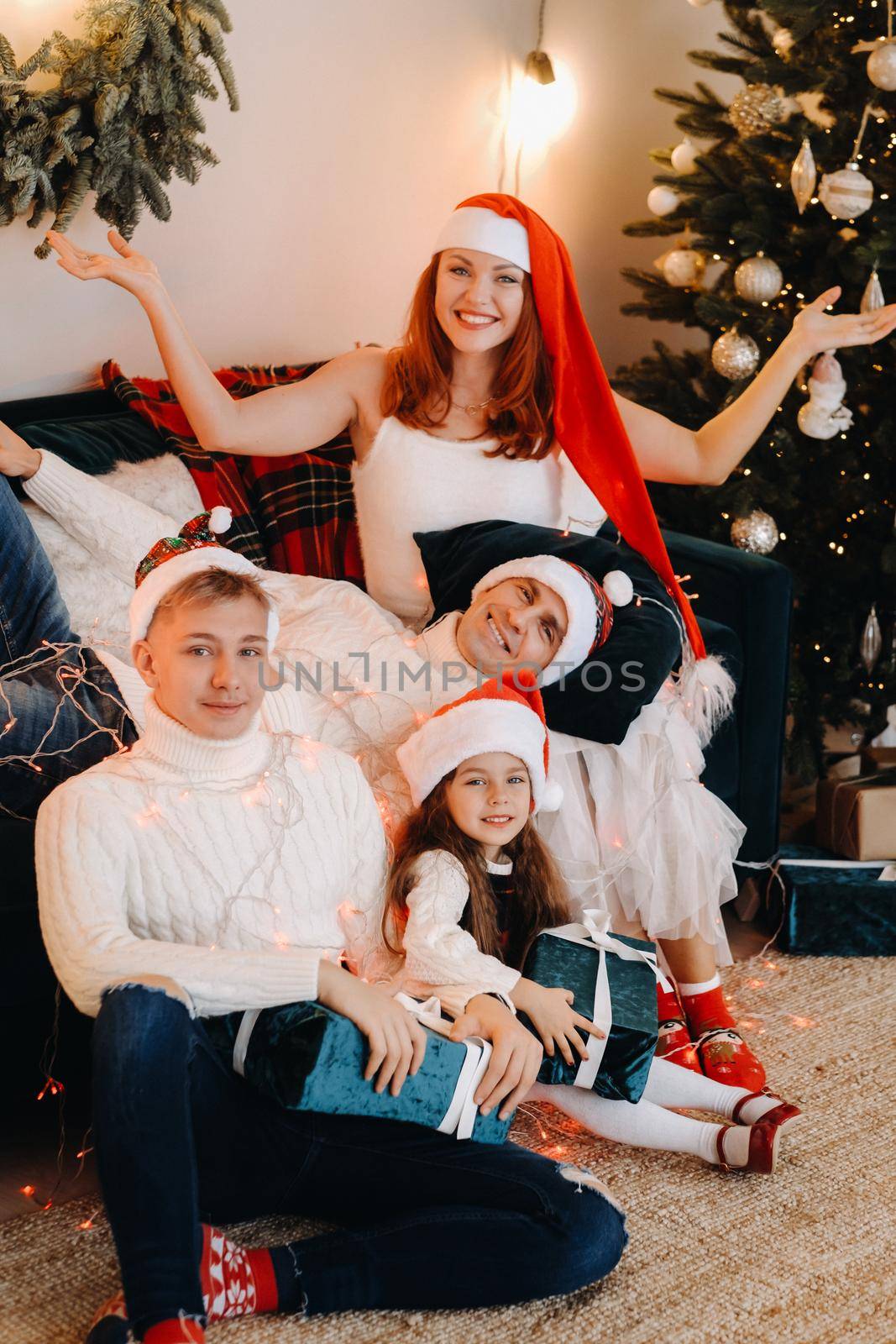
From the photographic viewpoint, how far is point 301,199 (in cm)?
290

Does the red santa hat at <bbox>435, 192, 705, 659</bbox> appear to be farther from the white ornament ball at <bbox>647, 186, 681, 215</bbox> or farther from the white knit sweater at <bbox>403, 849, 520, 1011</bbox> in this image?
the white knit sweater at <bbox>403, 849, 520, 1011</bbox>

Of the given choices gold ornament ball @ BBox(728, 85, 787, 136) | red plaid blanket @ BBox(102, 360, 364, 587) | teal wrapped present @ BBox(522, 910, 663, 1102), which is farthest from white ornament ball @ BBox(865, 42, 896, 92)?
teal wrapped present @ BBox(522, 910, 663, 1102)

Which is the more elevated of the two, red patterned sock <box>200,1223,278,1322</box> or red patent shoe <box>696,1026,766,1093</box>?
red patent shoe <box>696,1026,766,1093</box>

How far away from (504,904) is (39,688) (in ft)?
2.43

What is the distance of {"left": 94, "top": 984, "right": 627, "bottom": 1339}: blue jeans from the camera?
1349 millimetres

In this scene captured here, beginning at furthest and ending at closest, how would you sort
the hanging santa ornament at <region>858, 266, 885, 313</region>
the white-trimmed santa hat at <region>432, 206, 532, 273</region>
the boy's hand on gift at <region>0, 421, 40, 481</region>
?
the hanging santa ornament at <region>858, 266, 885, 313</region>, the white-trimmed santa hat at <region>432, 206, 532, 273</region>, the boy's hand on gift at <region>0, 421, 40, 481</region>

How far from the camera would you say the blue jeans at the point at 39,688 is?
1.77 meters

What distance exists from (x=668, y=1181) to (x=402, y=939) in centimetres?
49

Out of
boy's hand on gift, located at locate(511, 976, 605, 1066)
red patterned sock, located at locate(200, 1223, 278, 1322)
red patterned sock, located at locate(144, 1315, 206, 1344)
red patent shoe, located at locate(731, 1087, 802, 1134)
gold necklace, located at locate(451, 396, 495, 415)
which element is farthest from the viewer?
gold necklace, located at locate(451, 396, 495, 415)

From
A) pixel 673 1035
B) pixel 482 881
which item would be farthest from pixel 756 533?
pixel 482 881

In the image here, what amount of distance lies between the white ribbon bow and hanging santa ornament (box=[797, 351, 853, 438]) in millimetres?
1286

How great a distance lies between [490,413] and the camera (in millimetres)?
2385

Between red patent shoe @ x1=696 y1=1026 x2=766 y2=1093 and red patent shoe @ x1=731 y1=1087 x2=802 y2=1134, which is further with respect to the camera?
red patent shoe @ x1=696 y1=1026 x2=766 y2=1093

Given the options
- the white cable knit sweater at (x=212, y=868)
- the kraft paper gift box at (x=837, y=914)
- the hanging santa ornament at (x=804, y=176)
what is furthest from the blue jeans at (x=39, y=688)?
the hanging santa ornament at (x=804, y=176)
